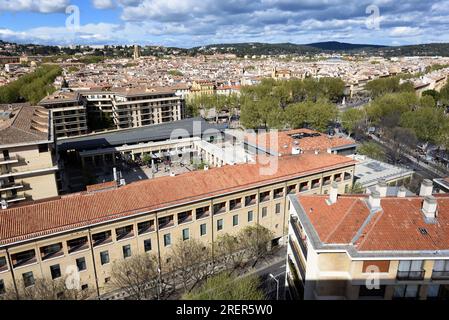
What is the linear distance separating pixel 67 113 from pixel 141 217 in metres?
46.9

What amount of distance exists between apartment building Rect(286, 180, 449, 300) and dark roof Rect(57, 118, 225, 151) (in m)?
44.6

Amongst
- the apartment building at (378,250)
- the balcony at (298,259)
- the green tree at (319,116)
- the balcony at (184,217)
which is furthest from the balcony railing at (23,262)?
the green tree at (319,116)

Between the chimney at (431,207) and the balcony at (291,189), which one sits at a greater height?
the chimney at (431,207)

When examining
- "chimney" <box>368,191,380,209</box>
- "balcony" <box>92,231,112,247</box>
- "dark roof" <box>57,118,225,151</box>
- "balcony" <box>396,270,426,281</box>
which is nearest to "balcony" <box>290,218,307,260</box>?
"chimney" <box>368,191,380,209</box>

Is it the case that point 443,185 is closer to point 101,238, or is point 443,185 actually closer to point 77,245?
point 101,238

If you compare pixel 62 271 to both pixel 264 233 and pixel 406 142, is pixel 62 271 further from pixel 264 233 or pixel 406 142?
pixel 406 142

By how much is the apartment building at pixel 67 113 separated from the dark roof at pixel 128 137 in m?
4.65

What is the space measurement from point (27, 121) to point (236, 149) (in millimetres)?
25304

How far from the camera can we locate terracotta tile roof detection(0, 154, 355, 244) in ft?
70.0

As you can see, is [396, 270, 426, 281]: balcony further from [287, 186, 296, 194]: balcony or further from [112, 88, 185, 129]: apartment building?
[112, 88, 185, 129]: apartment building

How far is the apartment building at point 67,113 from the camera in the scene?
61.2 metres

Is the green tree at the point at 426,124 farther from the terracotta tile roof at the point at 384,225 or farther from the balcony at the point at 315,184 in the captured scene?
the terracotta tile roof at the point at 384,225

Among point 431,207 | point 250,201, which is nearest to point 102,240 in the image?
point 250,201

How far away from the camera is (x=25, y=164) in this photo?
105ft
